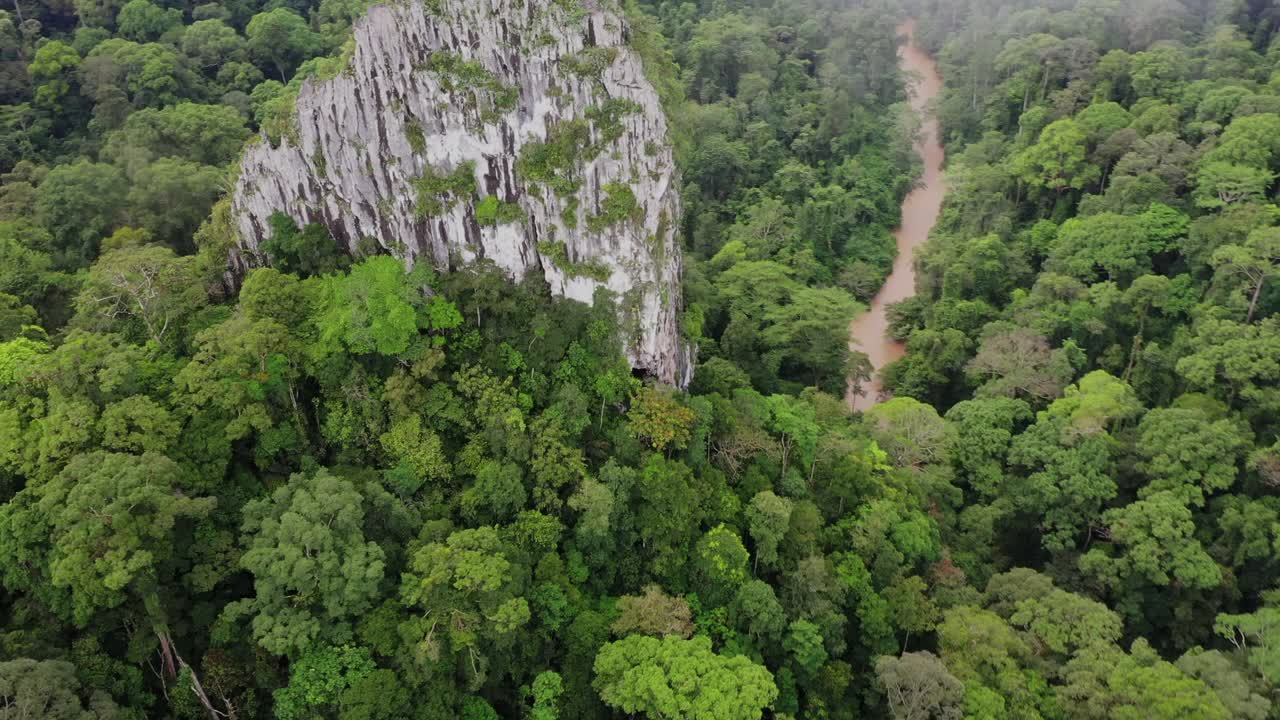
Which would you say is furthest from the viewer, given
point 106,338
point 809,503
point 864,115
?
point 864,115

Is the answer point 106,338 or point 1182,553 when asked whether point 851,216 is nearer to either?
point 1182,553

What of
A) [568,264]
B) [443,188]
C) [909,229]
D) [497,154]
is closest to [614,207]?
[568,264]

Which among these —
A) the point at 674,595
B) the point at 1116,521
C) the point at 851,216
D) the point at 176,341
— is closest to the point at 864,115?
the point at 851,216

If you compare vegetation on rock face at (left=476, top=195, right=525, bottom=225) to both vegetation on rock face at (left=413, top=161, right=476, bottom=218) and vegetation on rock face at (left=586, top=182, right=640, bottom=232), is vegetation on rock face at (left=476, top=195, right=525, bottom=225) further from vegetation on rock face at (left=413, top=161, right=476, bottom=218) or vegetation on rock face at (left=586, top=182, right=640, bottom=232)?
vegetation on rock face at (left=586, top=182, right=640, bottom=232)

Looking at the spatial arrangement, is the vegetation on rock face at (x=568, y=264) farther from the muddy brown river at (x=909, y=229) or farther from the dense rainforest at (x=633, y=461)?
the muddy brown river at (x=909, y=229)

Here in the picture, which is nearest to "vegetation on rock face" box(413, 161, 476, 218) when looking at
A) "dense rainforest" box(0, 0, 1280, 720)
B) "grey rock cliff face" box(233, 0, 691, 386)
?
"grey rock cliff face" box(233, 0, 691, 386)

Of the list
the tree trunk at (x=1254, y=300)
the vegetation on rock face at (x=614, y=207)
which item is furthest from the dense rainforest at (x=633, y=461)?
the vegetation on rock face at (x=614, y=207)

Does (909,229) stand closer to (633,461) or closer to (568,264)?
(568,264)
